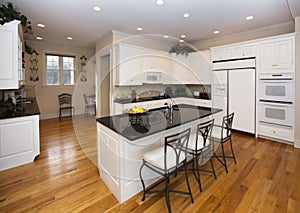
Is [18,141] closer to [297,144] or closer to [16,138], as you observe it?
[16,138]

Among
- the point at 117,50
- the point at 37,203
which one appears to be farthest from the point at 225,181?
the point at 117,50

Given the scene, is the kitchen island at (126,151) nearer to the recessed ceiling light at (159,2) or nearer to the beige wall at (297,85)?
the recessed ceiling light at (159,2)

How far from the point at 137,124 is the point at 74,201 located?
44.0 inches

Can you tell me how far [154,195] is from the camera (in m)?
1.93

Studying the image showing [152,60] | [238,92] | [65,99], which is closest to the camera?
[238,92]

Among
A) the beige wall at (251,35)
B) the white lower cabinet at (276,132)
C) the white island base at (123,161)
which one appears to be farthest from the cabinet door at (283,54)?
the white island base at (123,161)

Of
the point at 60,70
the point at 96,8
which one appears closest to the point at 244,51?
the point at 96,8

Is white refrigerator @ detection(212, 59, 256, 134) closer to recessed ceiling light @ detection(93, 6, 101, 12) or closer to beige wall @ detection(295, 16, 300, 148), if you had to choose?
beige wall @ detection(295, 16, 300, 148)

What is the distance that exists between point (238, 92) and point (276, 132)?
1208mm

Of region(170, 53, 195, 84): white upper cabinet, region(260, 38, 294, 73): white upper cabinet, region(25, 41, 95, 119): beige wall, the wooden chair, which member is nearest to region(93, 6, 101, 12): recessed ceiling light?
region(170, 53, 195, 84): white upper cabinet

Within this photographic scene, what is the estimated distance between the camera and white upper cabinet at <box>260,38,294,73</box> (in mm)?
3346

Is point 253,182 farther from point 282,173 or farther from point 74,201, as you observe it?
point 74,201

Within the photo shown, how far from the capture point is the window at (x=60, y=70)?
234 inches

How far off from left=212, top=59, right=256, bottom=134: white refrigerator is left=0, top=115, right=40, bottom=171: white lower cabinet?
4279mm
